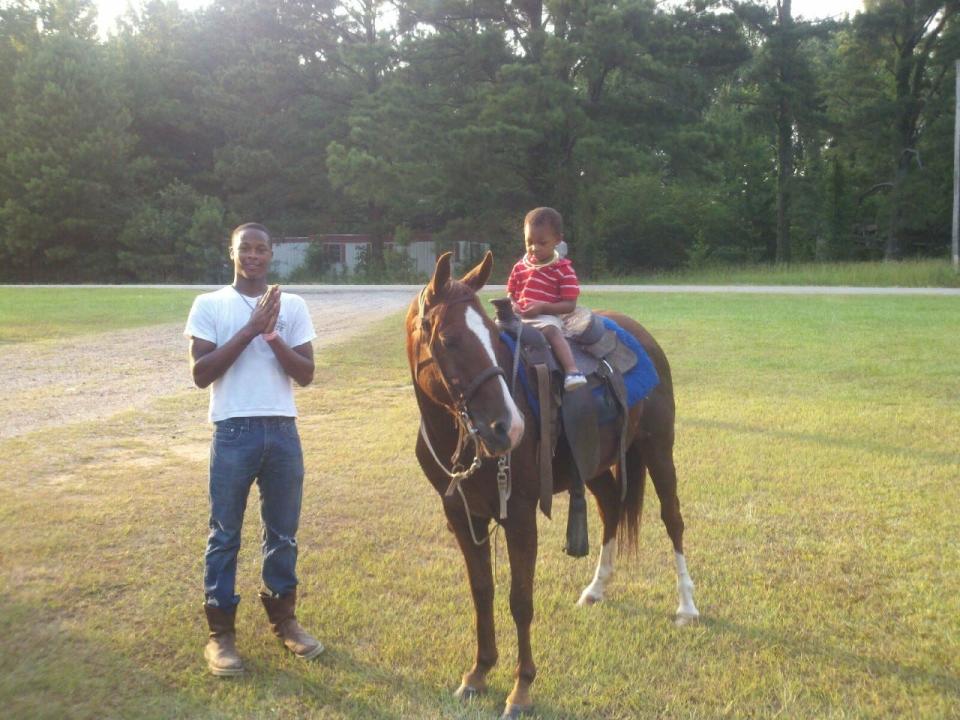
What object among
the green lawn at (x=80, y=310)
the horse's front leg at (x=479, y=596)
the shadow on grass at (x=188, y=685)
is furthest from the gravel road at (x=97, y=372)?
the horse's front leg at (x=479, y=596)

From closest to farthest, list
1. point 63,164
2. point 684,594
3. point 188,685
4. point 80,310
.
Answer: point 188,685 < point 684,594 < point 80,310 < point 63,164

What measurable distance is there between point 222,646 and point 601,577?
2014mm

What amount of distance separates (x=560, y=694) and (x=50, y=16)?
180 ft

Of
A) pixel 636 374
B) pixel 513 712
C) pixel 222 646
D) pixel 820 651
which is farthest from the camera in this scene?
pixel 636 374

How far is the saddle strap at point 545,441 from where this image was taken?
3.25 m

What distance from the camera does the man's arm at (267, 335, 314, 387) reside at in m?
3.42

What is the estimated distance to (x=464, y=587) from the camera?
14.7ft

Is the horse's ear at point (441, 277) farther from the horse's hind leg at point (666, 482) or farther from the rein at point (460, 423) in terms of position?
the horse's hind leg at point (666, 482)

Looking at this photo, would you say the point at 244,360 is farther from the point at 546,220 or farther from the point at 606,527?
the point at 606,527

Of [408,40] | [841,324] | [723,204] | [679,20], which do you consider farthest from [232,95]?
[841,324]

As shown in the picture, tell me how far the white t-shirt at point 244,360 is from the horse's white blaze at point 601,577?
6.37 feet

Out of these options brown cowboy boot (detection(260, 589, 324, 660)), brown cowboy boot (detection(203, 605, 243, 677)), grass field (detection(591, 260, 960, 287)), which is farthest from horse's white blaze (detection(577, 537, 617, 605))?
grass field (detection(591, 260, 960, 287))

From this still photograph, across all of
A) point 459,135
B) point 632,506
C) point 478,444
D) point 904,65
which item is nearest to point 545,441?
point 478,444

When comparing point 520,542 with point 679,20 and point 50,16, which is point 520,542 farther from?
point 50,16
